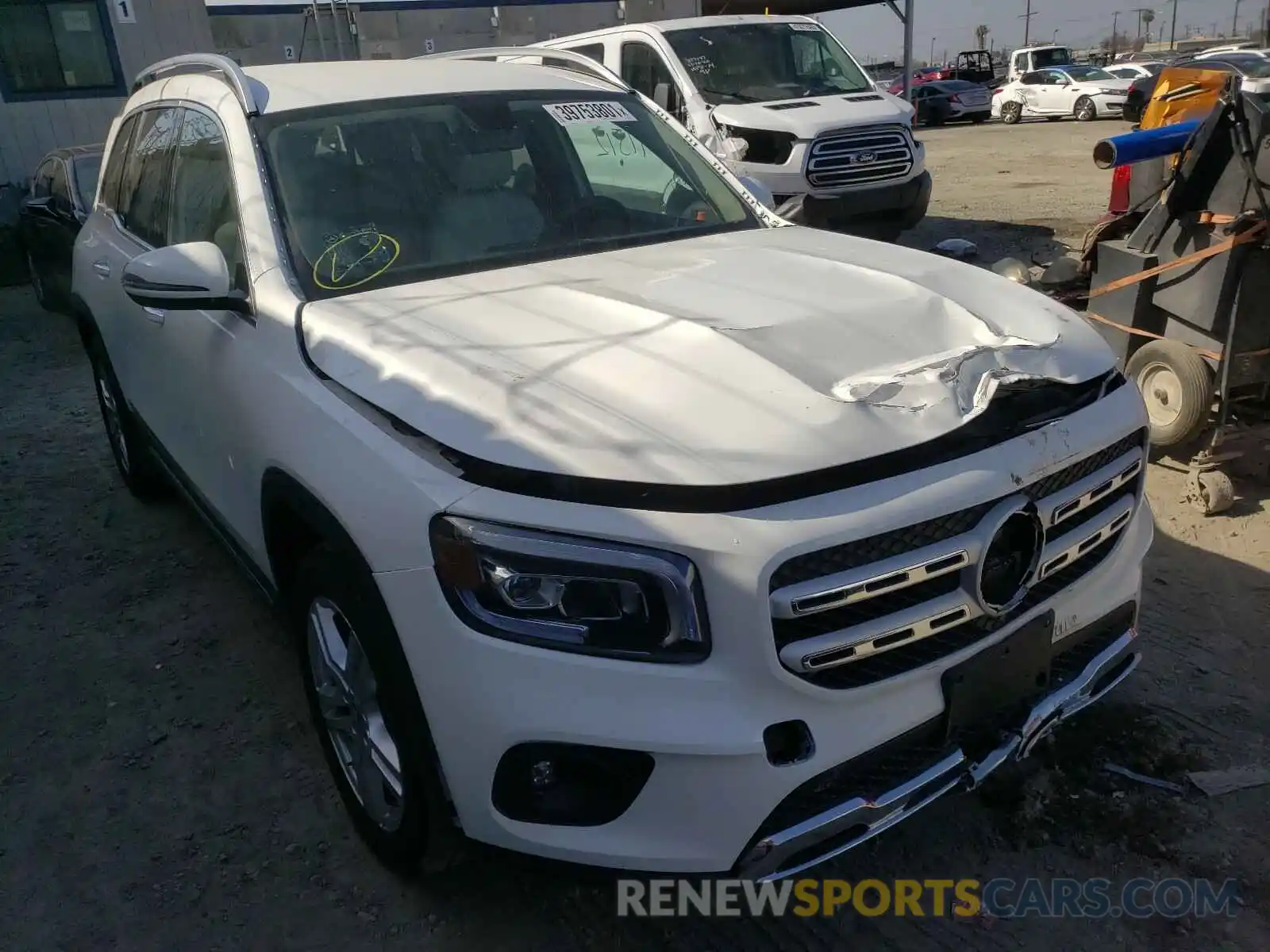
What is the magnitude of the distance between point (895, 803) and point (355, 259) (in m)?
1.96

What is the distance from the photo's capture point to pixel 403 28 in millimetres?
16625

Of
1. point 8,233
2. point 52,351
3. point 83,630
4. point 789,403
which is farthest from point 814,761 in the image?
point 8,233

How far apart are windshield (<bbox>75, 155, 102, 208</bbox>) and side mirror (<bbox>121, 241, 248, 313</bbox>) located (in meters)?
6.74

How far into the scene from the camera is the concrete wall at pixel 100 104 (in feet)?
42.9

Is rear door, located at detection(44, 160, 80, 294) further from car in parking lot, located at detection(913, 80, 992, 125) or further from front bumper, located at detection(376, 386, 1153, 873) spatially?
car in parking lot, located at detection(913, 80, 992, 125)

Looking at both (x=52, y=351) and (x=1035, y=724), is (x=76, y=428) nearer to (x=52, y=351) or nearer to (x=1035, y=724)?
(x=52, y=351)

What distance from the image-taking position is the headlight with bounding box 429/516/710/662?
1.74 meters

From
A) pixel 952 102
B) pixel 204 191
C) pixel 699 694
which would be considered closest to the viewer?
pixel 699 694

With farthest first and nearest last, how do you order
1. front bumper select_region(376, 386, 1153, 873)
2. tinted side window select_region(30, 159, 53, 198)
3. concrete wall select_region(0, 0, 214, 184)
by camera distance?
concrete wall select_region(0, 0, 214, 184)
tinted side window select_region(30, 159, 53, 198)
front bumper select_region(376, 386, 1153, 873)

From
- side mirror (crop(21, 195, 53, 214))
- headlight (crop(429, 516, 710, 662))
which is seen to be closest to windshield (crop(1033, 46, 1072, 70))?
side mirror (crop(21, 195, 53, 214))

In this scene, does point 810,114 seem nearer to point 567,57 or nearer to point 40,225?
point 567,57

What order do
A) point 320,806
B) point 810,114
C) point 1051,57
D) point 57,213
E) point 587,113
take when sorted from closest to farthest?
point 320,806
point 587,113
point 57,213
point 810,114
point 1051,57

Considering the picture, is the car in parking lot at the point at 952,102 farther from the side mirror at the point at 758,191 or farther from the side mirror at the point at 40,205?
the side mirror at the point at 758,191

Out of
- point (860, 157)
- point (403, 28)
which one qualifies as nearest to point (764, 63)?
point (860, 157)
